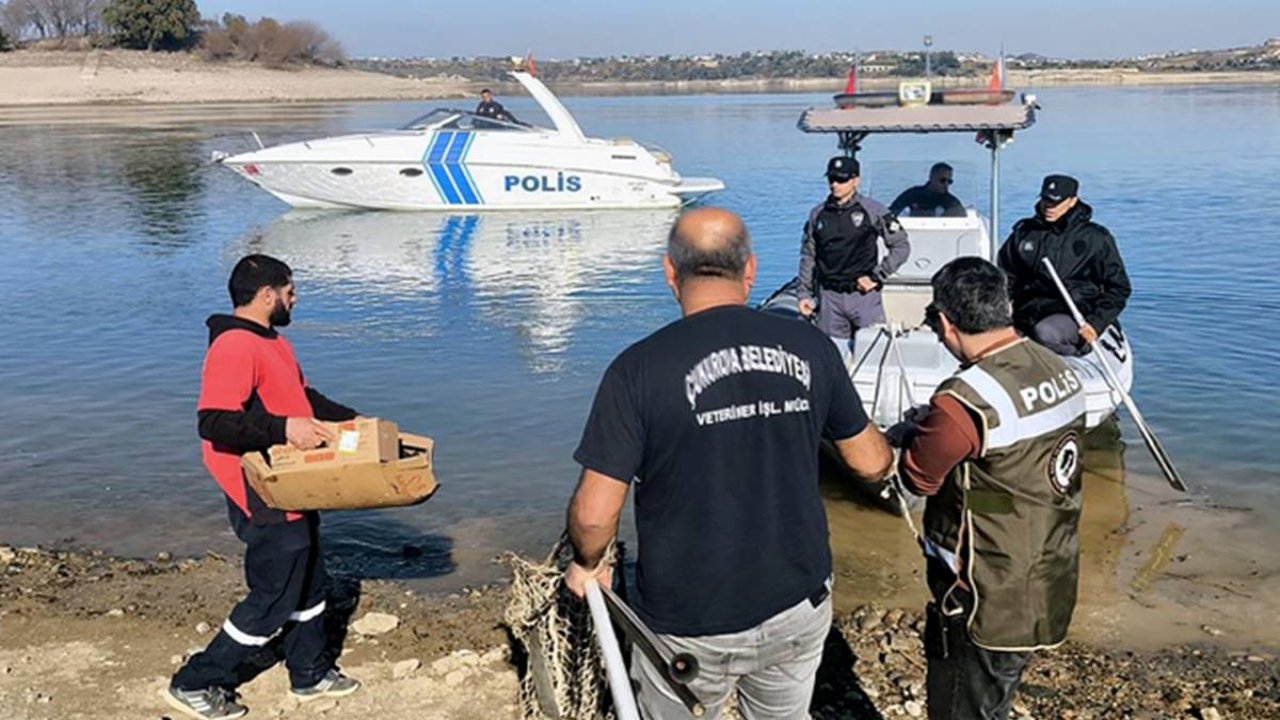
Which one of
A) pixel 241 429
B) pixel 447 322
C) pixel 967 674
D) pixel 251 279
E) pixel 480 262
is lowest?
pixel 447 322

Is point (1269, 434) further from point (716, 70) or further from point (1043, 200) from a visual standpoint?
point (716, 70)

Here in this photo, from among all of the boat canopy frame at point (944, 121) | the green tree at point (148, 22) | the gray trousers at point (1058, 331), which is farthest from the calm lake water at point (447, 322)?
the green tree at point (148, 22)

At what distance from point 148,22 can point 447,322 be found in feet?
242

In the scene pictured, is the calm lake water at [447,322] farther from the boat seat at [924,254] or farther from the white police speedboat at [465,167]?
the boat seat at [924,254]

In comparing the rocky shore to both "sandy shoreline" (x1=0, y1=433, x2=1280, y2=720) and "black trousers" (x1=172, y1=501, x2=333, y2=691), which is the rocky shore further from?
"black trousers" (x1=172, y1=501, x2=333, y2=691)

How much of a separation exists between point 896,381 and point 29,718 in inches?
188

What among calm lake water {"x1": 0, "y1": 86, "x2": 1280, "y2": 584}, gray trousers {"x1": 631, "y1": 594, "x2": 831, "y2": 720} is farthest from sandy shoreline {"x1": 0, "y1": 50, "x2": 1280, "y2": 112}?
gray trousers {"x1": 631, "y1": 594, "x2": 831, "y2": 720}

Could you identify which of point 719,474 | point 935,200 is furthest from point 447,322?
point 719,474

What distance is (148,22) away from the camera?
78.1m

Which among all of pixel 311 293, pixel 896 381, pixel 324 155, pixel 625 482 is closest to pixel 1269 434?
pixel 896 381

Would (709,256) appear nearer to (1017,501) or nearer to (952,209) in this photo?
(1017,501)

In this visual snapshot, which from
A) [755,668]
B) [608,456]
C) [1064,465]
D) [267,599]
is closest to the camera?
[608,456]

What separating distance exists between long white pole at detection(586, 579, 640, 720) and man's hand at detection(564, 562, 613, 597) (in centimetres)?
2

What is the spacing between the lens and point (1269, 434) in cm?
879
